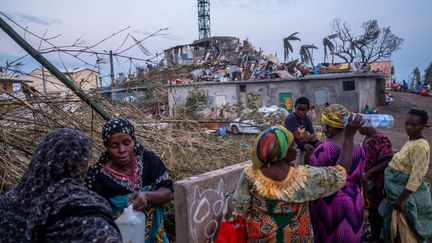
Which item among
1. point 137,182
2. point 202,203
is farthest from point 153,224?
point 202,203

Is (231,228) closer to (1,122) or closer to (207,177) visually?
(207,177)

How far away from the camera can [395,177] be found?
3.51 m

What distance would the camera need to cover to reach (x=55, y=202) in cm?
136

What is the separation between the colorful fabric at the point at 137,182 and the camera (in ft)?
7.34

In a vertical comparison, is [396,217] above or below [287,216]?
below

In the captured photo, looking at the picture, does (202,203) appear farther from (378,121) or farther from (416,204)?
(378,121)

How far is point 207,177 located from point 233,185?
44cm

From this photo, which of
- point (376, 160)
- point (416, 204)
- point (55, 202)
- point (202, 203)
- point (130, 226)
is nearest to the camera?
point (55, 202)

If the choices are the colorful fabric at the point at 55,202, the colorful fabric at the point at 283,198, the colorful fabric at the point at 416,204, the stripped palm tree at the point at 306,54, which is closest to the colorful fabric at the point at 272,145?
the colorful fabric at the point at 283,198

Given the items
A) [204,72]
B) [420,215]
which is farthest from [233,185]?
[204,72]

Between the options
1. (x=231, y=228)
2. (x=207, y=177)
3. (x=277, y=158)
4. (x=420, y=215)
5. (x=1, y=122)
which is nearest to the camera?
(x=277, y=158)

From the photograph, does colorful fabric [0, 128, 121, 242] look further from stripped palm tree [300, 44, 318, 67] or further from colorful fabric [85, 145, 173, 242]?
stripped palm tree [300, 44, 318, 67]

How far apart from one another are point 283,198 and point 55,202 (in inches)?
53.5

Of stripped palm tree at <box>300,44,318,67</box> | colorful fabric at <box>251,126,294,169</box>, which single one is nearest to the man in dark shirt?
colorful fabric at <box>251,126,294,169</box>
